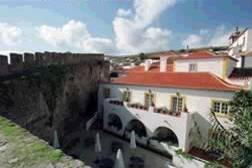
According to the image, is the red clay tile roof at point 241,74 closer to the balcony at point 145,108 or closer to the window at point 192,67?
the window at point 192,67

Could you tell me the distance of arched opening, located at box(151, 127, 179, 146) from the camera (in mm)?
13445

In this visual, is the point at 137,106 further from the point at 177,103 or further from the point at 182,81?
the point at 182,81

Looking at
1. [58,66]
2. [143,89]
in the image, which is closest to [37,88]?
[58,66]

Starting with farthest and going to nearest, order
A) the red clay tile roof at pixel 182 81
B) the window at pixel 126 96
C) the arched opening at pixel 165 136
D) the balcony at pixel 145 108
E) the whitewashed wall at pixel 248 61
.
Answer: the whitewashed wall at pixel 248 61
the window at pixel 126 96
the arched opening at pixel 165 136
the balcony at pixel 145 108
the red clay tile roof at pixel 182 81

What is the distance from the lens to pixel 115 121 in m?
17.4

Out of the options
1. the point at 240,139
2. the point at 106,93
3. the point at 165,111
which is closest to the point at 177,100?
the point at 165,111

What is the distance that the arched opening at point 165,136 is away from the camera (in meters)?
13.4

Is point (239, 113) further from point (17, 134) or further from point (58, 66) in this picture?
point (58, 66)

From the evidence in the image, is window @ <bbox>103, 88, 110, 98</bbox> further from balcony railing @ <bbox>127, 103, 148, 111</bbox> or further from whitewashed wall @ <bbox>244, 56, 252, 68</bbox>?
whitewashed wall @ <bbox>244, 56, 252, 68</bbox>

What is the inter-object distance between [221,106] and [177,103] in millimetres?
2921

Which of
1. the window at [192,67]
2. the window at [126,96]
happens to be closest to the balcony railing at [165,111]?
the window at [126,96]

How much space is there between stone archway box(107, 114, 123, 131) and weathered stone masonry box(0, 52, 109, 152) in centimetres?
236

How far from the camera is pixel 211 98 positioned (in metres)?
12.5

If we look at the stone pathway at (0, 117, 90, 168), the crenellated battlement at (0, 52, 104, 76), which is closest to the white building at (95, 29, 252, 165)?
the crenellated battlement at (0, 52, 104, 76)
